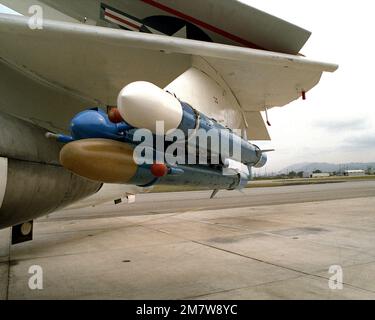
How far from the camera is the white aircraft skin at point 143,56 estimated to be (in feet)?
12.1

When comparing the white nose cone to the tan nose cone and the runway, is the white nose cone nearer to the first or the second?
the tan nose cone

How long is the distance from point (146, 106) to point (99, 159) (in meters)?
0.70

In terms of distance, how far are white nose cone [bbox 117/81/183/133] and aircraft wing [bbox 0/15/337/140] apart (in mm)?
628

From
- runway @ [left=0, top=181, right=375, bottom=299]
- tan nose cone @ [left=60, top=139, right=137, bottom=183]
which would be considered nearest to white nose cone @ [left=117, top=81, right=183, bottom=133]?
tan nose cone @ [left=60, top=139, right=137, bottom=183]

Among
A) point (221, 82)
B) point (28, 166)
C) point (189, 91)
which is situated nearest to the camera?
point (189, 91)

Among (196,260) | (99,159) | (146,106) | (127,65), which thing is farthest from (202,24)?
(196,260)

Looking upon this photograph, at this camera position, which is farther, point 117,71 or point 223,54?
point 117,71

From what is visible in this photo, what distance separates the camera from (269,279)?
4766 mm

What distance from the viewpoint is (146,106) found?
3008mm

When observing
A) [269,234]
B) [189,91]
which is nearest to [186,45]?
[189,91]

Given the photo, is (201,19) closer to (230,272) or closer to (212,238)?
(230,272)

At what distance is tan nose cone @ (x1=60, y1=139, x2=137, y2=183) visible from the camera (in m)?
3.26

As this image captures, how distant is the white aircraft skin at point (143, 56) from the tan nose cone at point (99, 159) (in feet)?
3.08
